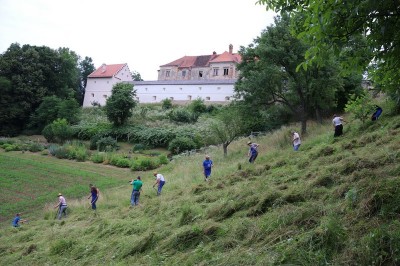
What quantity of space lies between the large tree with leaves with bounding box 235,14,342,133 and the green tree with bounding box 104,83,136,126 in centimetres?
2319

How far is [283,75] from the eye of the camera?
23.6 m

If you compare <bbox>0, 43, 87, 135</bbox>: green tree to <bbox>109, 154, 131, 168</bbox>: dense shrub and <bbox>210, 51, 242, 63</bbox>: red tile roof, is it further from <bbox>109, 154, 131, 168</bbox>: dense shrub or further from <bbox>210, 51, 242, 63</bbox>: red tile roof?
<bbox>109, 154, 131, 168</bbox>: dense shrub

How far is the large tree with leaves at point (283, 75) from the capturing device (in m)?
22.4

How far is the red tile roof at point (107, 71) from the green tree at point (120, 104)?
782 inches

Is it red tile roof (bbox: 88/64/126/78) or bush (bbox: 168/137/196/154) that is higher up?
red tile roof (bbox: 88/64/126/78)

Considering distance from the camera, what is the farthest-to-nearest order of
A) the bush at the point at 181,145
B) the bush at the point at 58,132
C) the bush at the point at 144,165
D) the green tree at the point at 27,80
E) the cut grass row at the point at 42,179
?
the green tree at the point at 27,80
the bush at the point at 58,132
the bush at the point at 181,145
the bush at the point at 144,165
the cut grass row at the point at 42,179

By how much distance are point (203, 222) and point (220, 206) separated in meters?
0.76

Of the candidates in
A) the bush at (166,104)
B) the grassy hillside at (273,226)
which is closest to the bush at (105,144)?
the bush at (166,104)

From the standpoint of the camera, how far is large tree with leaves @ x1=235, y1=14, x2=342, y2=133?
22.4 metres

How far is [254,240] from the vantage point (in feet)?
19.0

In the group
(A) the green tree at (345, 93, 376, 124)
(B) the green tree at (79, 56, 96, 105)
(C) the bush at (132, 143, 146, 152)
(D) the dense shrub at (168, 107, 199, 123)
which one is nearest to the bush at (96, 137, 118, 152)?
(C) the bush at (132, 143, 146, 152)

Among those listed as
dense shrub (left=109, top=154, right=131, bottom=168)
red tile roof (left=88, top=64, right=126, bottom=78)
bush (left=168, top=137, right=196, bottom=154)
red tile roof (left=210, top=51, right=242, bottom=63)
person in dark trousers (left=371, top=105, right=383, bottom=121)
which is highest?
red tile roof (left=210, top=51, right=242, bottom=63)

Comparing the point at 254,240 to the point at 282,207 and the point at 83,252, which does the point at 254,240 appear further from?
the point at 83,252

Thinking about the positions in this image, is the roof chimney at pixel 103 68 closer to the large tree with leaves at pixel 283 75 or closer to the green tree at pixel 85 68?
the green tree at pixel 85 68
